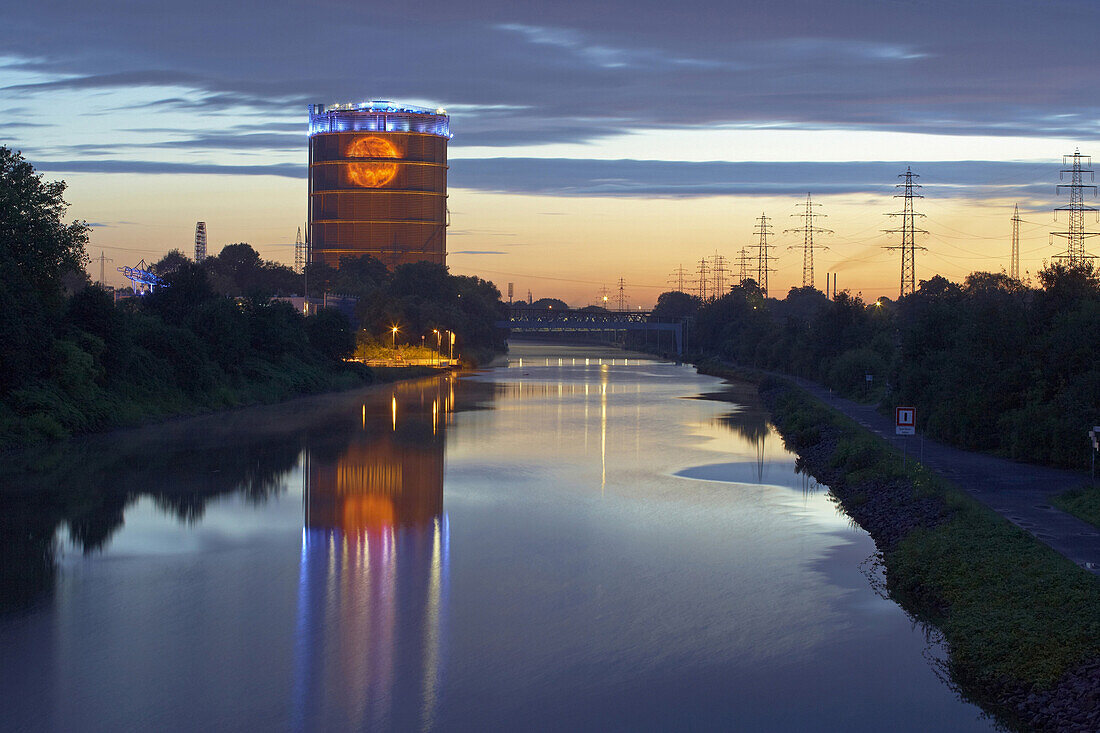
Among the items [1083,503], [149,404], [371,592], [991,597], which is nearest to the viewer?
[991,597]

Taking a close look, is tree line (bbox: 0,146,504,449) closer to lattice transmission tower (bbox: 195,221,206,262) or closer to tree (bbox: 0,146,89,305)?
tree (bbox: 0,146,89,305)

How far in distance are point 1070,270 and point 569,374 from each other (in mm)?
71610

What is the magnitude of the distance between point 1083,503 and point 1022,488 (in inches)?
146

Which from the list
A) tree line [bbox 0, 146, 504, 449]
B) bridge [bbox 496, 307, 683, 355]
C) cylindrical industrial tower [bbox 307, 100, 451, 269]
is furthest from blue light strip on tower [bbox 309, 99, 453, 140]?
tree line [bbox 0, 146, 504, 449]

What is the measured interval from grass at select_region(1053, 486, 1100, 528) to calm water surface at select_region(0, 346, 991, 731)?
3843 mm

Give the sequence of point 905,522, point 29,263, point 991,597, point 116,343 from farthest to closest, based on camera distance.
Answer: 1. point 116,343
2. point 29,263
3. point 905,522
4. point 991,597

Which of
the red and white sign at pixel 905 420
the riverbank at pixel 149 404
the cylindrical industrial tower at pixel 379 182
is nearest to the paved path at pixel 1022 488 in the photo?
the red and white sign at pixel 905 420

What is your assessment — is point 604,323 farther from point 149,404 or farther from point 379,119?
point 149,404

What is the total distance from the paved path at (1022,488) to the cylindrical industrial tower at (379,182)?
140 meters

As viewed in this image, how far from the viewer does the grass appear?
824 inches

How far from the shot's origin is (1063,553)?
17812 mm

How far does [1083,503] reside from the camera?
866 inches

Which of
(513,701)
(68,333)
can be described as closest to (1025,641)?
(513,701)

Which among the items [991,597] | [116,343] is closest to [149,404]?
[116,343]
